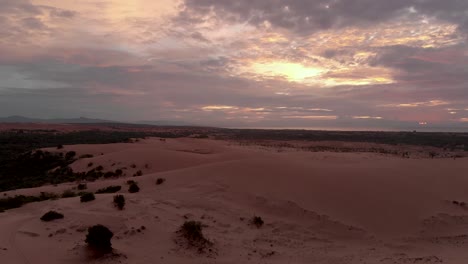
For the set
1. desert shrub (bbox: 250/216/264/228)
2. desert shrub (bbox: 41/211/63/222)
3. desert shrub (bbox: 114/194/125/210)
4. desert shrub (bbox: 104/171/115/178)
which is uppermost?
desert shrub (bbox: 114/194/125/210)

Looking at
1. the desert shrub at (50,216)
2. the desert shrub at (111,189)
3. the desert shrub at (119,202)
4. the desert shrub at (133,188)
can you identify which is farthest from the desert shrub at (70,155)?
the desert shrub at (50,216)

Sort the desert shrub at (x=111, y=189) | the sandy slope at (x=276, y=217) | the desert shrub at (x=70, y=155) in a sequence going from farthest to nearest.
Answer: the desert shrub at (x=70, y=155) → the desert shrub at (x=111, y=189) → the sandy slope at (x=276, y=217)

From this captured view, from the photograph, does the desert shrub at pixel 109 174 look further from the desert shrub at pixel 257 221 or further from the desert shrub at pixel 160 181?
the desert shrub at pixel 257 221

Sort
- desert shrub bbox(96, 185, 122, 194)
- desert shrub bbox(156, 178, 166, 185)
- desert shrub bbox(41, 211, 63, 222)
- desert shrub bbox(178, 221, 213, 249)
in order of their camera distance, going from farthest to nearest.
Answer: desert shrub bbox(156, 178, 166, 185) → desert shrub bbox(96, 185, 122, 194) → desert shrub bbox(41, 211, 63, 222) → desert shrub bbox(178, 221, 213, 249)

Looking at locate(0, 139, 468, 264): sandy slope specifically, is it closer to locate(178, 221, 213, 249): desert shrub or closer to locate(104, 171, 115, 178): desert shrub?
locate(178, 221, 213, 249): desert shrub

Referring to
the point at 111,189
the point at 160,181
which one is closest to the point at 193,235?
the point at 160,181

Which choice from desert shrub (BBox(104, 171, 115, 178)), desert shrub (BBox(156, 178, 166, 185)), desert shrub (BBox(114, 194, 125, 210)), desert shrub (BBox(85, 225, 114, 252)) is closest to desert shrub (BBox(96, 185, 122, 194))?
desert shrub (BBox(156, 178, 166, 185))
